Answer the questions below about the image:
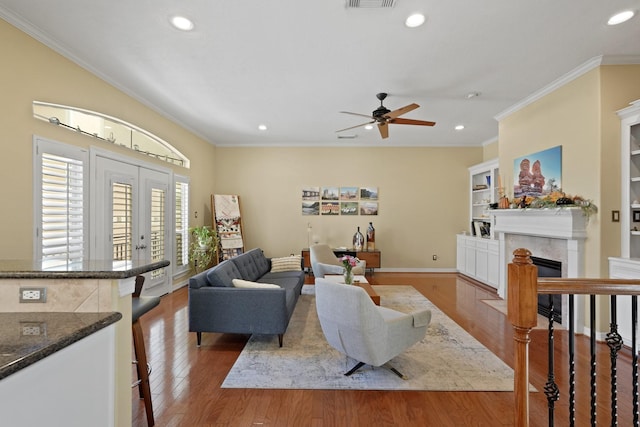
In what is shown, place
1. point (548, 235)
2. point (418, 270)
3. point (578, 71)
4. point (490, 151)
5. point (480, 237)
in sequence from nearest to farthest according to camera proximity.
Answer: point (578, 71), point (548, 235), point (480, 237), point (490, 151), point (418, 270)

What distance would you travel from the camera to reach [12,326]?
3.77 feet

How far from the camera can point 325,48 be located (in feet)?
9.96

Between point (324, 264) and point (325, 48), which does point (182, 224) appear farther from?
point (325, 48)

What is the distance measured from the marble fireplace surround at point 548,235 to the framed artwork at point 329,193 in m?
3.48

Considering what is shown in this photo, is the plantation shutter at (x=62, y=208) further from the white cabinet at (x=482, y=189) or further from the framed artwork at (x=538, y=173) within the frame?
the white cabinet at (x=482, y=189)

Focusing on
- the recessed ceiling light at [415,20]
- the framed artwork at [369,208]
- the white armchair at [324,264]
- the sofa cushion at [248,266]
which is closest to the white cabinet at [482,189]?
the framed artwork at [369,208]

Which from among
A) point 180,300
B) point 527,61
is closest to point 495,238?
point 527,61

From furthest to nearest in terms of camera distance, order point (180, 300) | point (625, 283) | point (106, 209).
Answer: point (180, 300) < point (106, 209) < point (625, 283)

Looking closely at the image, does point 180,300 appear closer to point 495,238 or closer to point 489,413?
point 489,413

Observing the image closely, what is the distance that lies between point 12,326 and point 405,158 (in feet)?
23.3

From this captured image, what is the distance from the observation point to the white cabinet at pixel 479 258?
5.53m

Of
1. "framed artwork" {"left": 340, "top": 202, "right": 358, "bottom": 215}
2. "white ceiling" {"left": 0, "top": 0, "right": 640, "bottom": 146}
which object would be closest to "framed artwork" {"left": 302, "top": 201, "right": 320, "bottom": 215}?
"framed artwork" {"left": 340, "top": 202, "right": 358, "bottom": 215}

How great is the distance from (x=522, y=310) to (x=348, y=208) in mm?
5807

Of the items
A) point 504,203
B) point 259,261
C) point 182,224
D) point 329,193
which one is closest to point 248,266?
point 259,261
